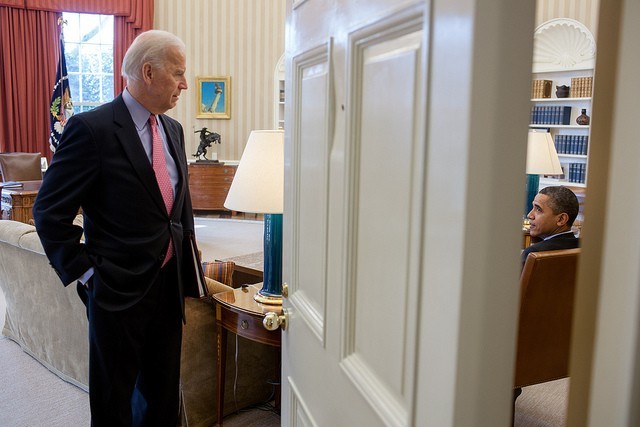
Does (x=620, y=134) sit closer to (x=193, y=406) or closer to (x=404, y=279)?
(x=404, y=279)

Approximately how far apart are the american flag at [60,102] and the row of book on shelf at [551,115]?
694 cm

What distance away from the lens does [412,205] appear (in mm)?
693

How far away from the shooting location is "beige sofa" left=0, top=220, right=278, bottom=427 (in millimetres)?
2605

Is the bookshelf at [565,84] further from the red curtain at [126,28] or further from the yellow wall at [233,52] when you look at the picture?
the red curtain at [126,28]

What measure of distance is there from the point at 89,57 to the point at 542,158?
26.7ft

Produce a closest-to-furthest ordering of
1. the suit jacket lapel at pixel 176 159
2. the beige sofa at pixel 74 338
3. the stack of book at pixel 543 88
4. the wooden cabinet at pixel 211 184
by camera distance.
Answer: the suit jacket lapel at pixel 176 159, the beige sofa at pixel 74 338, the stack of book at pixel 543 88, the wooden cabinet at pixel 211 184

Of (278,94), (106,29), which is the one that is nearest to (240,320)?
(278,94)

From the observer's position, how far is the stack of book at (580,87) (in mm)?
6852

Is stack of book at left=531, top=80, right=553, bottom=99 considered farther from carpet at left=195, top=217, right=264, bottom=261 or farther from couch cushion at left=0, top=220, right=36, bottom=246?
couch cushion at left=0, top=220, right=36, bottom=246

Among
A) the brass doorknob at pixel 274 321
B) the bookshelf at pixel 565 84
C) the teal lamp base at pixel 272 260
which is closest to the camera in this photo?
the brass doorknob at pixel 274 321

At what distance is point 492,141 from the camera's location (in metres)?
0.55

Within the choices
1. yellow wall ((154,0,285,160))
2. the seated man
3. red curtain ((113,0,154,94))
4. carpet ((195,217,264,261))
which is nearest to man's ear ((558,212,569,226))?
the seated man

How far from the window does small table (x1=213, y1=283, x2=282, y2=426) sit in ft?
26.4

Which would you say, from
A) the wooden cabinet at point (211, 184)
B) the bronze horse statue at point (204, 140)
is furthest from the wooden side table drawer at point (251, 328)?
the bronze horse statue at point (204, 140)
